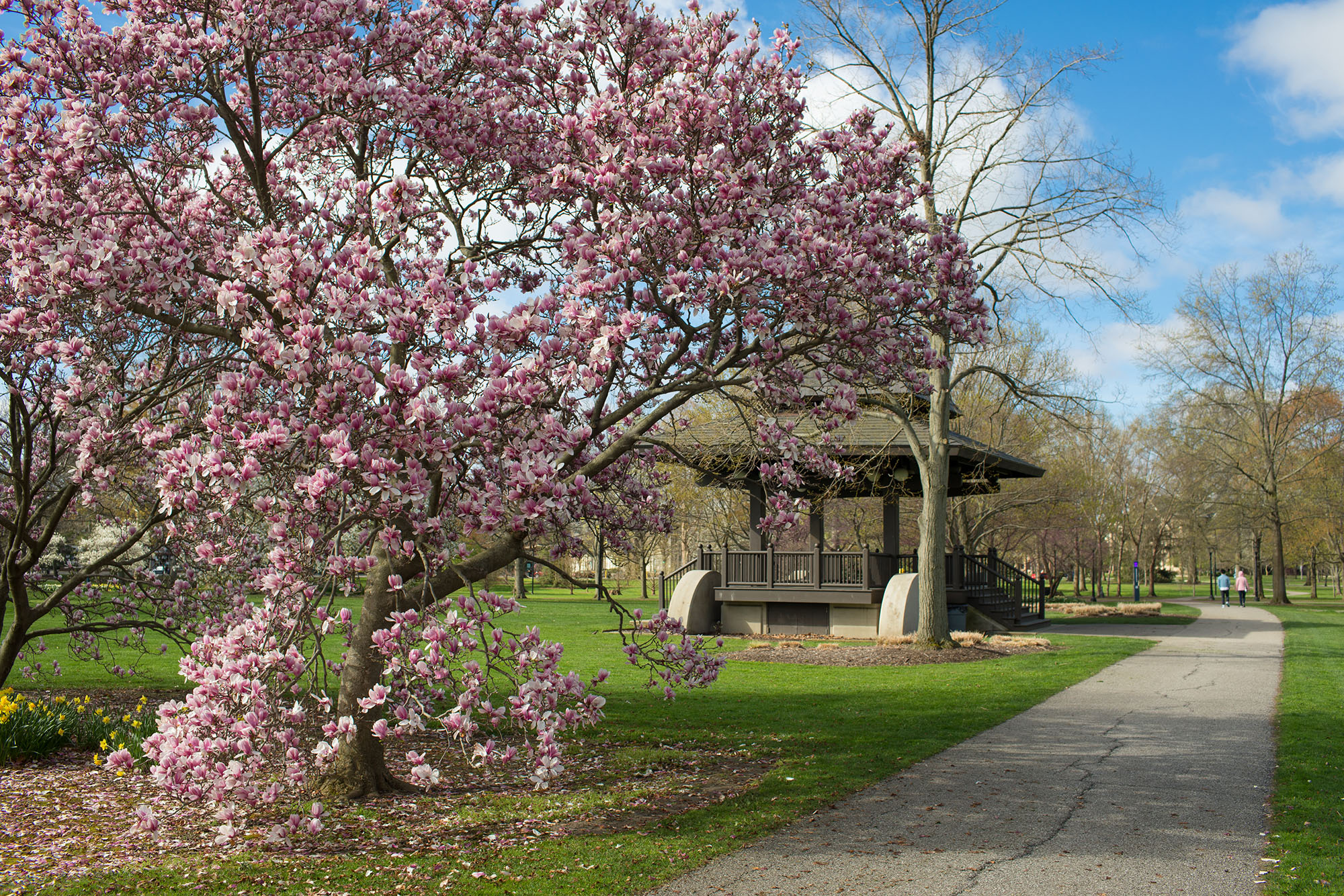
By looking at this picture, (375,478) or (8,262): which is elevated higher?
(8,262)

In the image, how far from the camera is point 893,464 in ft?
71.9

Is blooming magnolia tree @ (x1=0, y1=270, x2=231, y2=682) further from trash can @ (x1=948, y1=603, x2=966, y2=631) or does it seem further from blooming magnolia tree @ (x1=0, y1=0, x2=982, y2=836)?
trash can @ (x1=948, y1=603, x2=966, y2=631)

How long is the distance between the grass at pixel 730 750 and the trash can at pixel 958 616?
385 cm

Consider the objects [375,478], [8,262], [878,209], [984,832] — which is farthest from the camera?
[878,209]

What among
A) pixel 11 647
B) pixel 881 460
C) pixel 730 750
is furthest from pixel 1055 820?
pixel 881 460

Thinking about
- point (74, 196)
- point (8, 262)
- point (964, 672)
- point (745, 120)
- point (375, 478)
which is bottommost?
point (964, 672)

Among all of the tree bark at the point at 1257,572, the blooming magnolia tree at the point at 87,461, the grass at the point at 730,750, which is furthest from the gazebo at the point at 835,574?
the tree bark at the point at 1257,572

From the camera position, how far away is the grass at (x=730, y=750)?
5375 millimetres

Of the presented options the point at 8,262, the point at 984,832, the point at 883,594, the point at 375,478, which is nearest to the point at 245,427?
the point at 375,478

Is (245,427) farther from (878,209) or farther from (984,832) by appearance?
(984,832)

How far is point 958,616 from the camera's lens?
77.1ft

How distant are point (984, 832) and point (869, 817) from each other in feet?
2.58

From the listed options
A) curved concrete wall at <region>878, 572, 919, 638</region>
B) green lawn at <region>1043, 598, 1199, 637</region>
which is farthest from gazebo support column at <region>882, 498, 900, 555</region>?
green lawn at <region>1043, 598, 1199, 637</region>

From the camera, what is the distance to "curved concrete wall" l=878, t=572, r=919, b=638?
19656 mm
